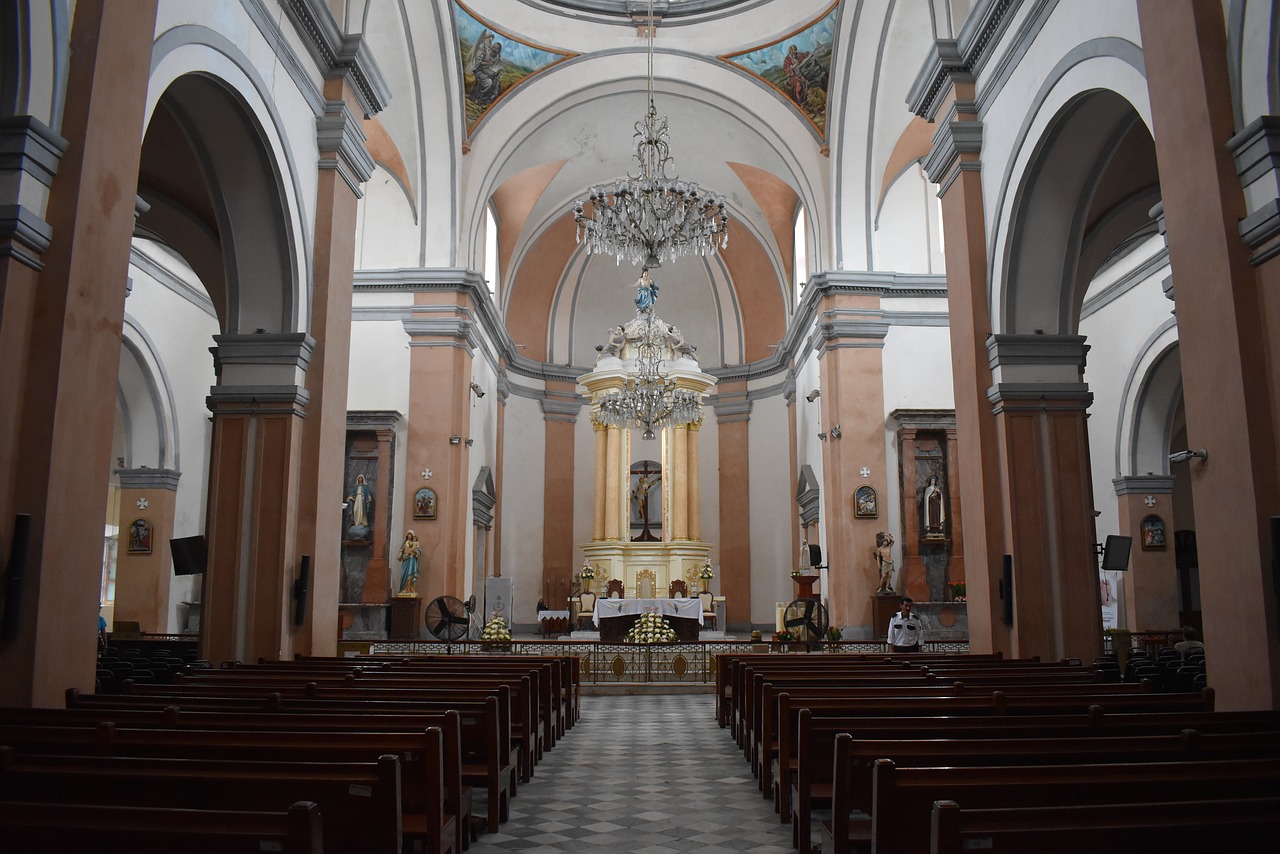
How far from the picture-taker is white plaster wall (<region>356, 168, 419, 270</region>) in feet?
57.2

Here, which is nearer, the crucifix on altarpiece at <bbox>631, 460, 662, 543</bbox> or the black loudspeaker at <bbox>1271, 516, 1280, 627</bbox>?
the black loudspeaker at <bbox>1271, 516, 1280, 627</bbox>

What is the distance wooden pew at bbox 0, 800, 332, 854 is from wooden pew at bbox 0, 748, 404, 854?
0.54m

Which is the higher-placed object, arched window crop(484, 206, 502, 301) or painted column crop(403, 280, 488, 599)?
arched window crop(484, 206, 502, 301)

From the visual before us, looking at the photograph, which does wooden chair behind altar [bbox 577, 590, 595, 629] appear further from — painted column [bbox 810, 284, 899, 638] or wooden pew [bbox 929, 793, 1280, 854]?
wooden pew [bbox 929, 793, 1280, 854]

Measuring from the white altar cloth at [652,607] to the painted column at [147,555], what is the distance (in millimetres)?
7051

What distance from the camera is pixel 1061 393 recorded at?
9391mm

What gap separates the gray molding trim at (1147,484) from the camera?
628 inches

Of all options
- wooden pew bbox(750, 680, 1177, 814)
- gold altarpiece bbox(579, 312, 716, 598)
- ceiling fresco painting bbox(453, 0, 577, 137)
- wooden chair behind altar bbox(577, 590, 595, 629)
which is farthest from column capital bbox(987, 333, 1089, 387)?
wooden chair behind altar bbox(577, 590, 595, 629)

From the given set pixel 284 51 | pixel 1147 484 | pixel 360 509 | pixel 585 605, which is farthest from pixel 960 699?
pixel 585 605

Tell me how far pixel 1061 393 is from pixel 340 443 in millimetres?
7162

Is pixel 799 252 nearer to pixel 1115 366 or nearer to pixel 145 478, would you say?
pixel 1115 366

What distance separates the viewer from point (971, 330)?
980 centimetres

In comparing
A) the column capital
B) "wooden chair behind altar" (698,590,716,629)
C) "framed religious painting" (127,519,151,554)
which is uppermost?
the column capital

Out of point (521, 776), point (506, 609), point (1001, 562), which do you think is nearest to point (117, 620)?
point (506, 609)
